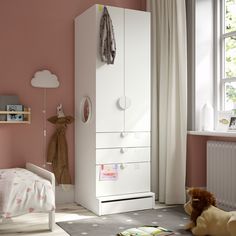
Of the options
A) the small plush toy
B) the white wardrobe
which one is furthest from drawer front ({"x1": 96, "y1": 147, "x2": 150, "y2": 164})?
the small plush toy

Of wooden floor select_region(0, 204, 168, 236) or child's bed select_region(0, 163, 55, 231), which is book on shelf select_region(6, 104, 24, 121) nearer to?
child's bed select_region(0, 163, 55, 231)

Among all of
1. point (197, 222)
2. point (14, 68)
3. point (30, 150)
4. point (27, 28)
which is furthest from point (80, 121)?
point (197, 222)

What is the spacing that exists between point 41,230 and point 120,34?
2.04 m

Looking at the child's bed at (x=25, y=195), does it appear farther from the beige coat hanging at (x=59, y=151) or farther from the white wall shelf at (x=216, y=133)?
the white wall shelf at (x=216, y=133)

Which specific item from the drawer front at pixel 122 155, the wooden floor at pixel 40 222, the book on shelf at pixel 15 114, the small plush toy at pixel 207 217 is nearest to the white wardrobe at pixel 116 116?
the drawer front at pixel 122 155

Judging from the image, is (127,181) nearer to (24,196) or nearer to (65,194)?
(65,194)

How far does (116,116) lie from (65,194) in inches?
43.9

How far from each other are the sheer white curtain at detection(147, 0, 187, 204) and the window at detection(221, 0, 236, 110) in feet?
1.56

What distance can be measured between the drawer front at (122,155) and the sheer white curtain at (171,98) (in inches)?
11.8

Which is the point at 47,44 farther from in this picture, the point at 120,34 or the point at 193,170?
the point at 193,170

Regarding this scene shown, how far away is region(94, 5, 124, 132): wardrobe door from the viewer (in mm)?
3770

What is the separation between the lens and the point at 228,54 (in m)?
4.16

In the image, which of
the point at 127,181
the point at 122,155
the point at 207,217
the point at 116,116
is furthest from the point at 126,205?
the point at 207,217

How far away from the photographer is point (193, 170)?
4.13m
